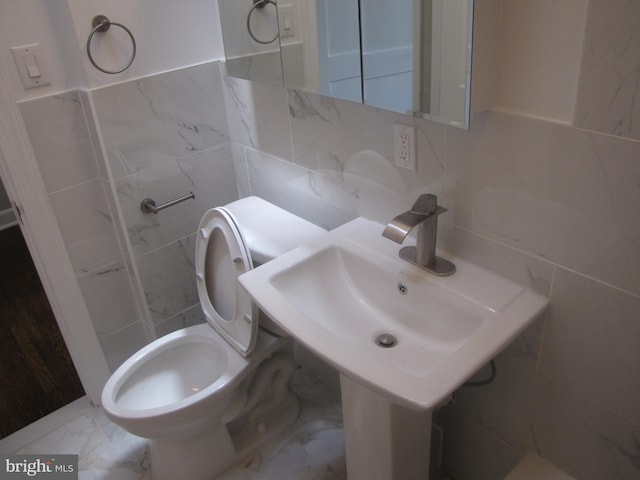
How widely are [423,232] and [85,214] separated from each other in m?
1.21

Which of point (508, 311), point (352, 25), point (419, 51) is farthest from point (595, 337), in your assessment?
point (352, 25)

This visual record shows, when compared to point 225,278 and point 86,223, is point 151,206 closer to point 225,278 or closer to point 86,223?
point 86,223

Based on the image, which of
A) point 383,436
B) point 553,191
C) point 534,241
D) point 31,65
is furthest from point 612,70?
point 31,65

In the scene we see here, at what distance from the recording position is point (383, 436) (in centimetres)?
136

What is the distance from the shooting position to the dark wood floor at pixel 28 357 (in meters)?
2.25

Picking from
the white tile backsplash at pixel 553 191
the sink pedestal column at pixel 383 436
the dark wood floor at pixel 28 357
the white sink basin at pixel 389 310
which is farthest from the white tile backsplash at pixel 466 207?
the dark wood floor at pixel 28 357

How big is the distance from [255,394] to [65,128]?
1.08 meters

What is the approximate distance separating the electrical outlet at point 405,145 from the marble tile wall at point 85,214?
105 centimetres

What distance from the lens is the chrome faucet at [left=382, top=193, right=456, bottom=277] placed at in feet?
3.88

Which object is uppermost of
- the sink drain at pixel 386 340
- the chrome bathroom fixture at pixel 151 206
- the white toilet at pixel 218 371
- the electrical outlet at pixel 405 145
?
the electrical outlet at pixel 405 145

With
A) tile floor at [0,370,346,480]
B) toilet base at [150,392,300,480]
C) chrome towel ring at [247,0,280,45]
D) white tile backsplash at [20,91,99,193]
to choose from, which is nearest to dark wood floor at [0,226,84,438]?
tile floor at [0,370,346,480]

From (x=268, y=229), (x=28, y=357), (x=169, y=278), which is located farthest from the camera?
(x=28, y=357)

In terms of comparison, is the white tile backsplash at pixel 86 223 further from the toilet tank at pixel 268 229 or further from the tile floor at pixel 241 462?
the tile floor at pixel 241 462

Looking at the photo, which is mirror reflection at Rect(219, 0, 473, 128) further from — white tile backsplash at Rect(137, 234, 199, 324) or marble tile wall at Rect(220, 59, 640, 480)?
white tile backsplash at Rect(137, 234, 199, 324)
